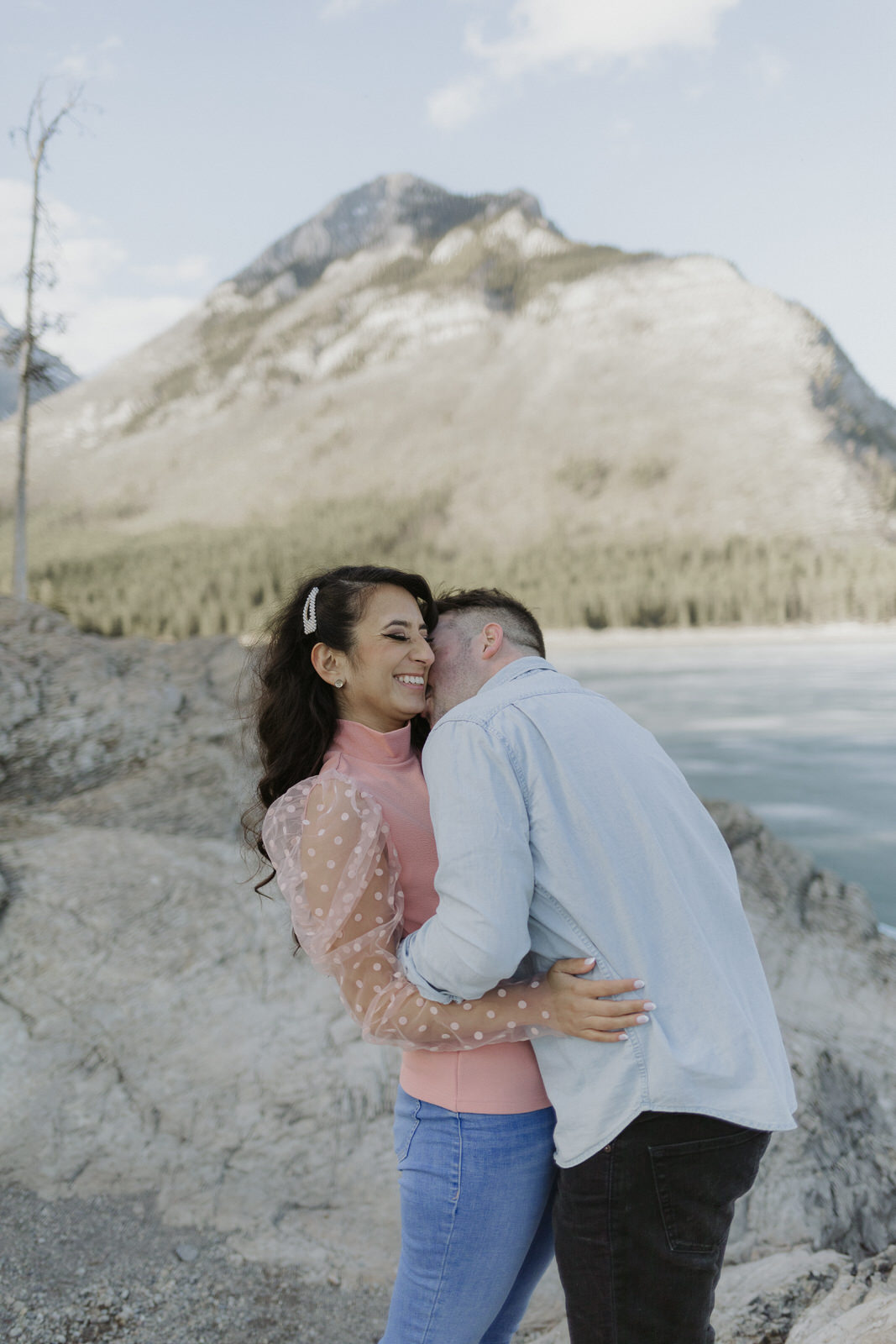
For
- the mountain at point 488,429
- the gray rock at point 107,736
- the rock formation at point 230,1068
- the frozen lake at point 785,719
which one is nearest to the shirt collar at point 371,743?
the rock formation at point 230,1068

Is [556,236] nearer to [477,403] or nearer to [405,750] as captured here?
[477,403]

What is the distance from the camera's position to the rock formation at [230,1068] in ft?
7.39

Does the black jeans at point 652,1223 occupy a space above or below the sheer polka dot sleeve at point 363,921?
below

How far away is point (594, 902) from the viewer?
85 centimetres

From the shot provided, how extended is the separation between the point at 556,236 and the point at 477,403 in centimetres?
714

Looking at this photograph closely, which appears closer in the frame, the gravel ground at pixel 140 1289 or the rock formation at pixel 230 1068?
the gravel ground at pixel 140 1289

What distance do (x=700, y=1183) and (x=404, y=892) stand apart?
43 centimetres

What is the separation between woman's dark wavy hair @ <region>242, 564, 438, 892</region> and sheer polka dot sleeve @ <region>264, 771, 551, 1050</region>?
153 mm

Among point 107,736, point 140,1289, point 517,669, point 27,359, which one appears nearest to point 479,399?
point 27,359

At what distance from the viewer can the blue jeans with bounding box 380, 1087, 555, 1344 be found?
934 mm

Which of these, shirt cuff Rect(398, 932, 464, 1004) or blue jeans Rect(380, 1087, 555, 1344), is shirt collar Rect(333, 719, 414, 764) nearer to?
shirt cuff Rect(398, 932, 464, 1004)

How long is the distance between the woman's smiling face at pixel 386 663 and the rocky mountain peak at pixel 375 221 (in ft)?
Result: 75.0

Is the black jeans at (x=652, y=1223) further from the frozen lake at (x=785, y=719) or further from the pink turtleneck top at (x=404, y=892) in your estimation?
the frozen lake at (x=785, y=719)

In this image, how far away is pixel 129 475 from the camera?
17219 millimetres
